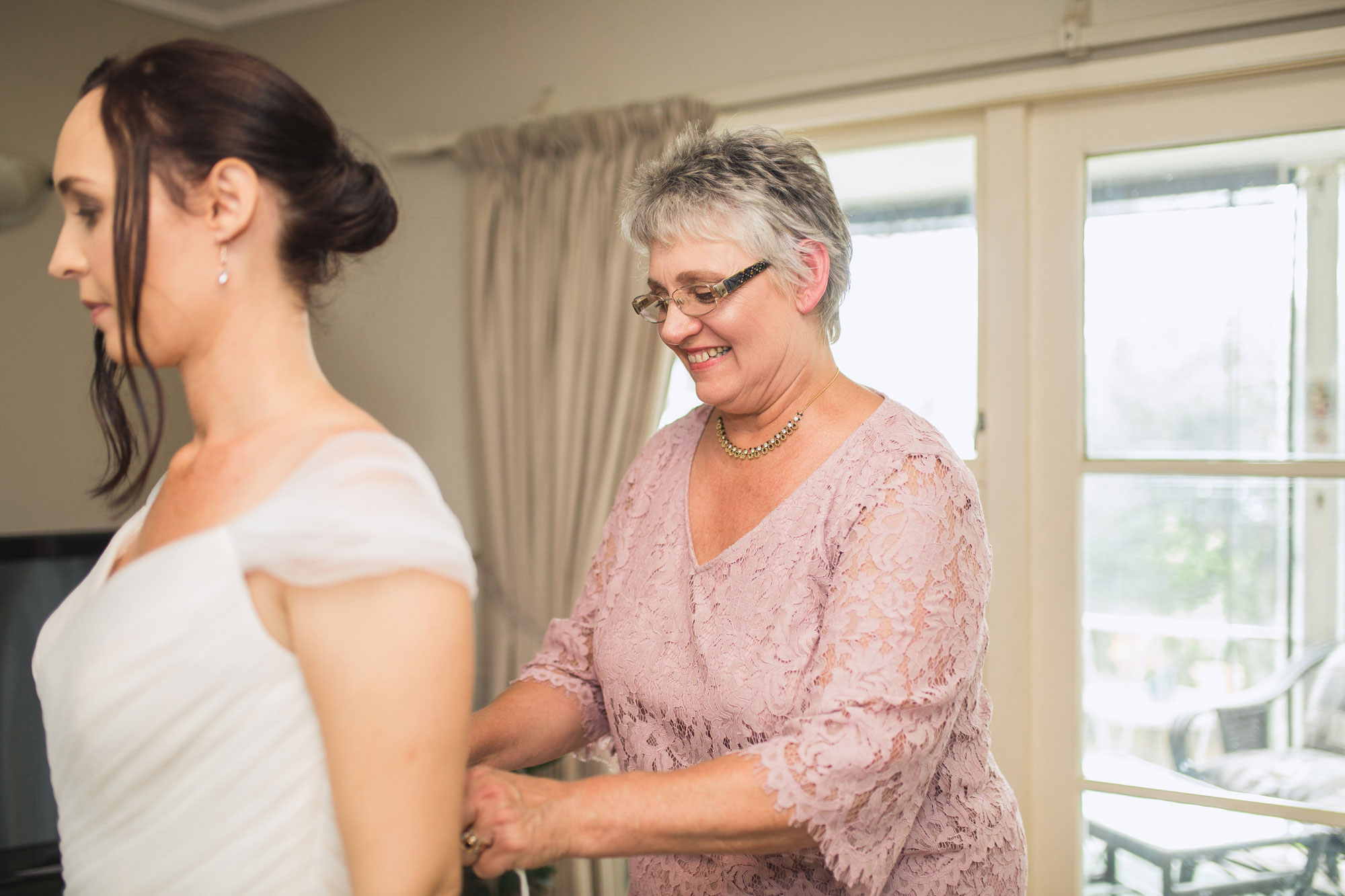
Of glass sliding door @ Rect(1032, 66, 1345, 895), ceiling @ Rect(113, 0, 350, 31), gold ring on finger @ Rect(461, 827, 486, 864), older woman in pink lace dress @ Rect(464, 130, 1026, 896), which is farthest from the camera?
ceiling @ Rect(113, 0, 350, 31)

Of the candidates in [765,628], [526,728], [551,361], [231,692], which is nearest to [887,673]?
[765,628]

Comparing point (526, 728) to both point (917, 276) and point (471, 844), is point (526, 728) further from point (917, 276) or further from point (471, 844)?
point (917, 276)

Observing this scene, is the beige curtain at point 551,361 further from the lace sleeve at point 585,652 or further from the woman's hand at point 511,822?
the woman's hand at point 511,822

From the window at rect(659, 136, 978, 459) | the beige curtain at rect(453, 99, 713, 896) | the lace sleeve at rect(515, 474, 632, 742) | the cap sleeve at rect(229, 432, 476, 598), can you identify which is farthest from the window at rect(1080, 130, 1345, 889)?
the cap sleeve at rect(229, 432, 476, 598)

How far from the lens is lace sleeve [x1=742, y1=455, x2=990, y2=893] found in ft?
3.42

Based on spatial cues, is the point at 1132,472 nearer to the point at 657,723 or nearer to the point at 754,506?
the point at 754,506

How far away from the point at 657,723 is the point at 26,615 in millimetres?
1801

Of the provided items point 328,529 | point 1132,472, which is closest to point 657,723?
point 328,529

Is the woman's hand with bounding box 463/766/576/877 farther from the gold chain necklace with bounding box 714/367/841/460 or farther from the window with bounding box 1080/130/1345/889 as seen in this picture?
the window with bounding box 1080/130/1345/889

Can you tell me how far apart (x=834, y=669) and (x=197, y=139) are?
0.83 metres

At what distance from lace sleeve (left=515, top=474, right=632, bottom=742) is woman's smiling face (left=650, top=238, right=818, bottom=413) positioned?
0.96 ft

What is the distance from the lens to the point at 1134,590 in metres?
2.30

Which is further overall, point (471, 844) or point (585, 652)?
point (585, 652)

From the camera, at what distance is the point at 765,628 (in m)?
1.25
